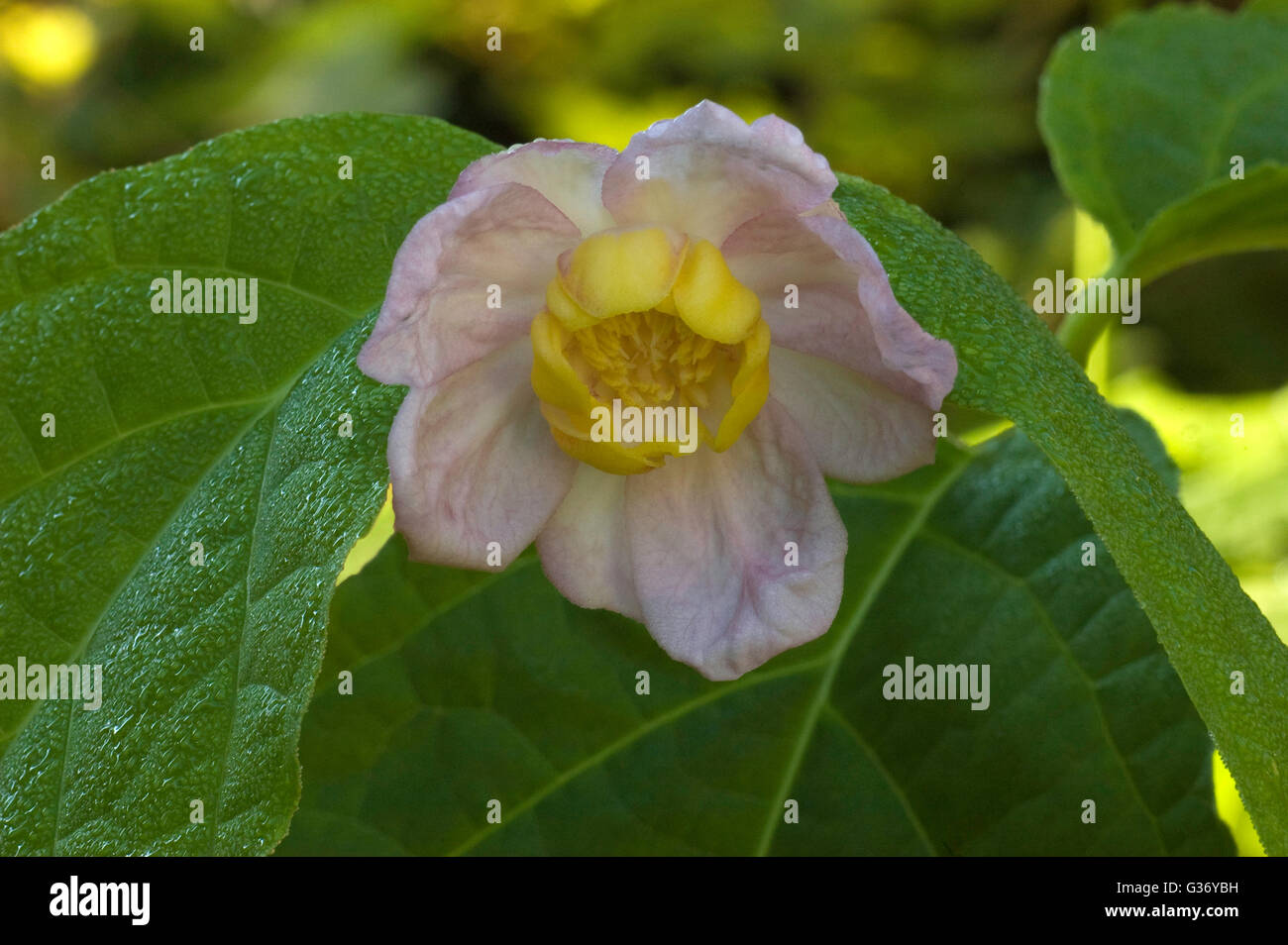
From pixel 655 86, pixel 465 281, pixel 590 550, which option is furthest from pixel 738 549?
pixel 655 86

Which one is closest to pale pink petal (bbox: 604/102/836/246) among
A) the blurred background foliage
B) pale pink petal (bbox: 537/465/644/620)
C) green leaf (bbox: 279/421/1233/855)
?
pale pink petal (bbox: 537/465/644/620)

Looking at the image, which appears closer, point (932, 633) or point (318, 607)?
point (318, 607)

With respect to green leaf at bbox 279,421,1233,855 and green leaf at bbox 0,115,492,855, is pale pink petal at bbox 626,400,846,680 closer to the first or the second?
green leaf at bbox 0,115,492,855

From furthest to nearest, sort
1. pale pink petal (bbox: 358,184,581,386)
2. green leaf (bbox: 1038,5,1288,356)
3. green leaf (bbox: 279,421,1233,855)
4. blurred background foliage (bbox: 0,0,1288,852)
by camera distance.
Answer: blurred background foliage (bbox: 0,0,1288,852) < green leaf (bbox: 1038,5,1288,356) < green leaf (bbox: 279,421,1233,855) < pale pink petal (bbox: 358,184,581,386)

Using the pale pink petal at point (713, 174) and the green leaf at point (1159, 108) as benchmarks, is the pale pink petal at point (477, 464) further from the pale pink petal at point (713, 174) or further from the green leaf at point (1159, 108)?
the green leaf at point (1159, 108)
